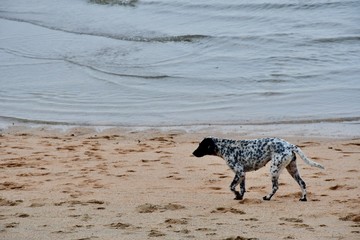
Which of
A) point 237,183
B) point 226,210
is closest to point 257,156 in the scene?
point 237,183

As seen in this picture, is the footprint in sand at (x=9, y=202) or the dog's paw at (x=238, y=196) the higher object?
the dog's paw at (x=238, y=196)

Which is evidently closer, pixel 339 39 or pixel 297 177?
pixel 297 177

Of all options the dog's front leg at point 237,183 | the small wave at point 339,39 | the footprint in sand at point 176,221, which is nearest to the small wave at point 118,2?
the small wave at point 339,39

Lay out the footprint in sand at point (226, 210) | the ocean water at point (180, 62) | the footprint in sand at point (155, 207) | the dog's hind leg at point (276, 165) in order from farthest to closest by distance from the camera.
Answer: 1. the ocean water at point (180, 62)
2. the dog's hind leg at point (276, 165)
3. the footprint in sand at point (155, 207)
4. the footprint in sand at point (226, 210)

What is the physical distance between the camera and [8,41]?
80.6 ft

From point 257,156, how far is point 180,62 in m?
12.2

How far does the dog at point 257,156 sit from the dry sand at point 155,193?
9.7 inches

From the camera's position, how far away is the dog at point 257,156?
8.80 m

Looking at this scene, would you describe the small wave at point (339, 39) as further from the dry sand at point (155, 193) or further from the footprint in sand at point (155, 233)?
the footprint in sand at point (155, 233)

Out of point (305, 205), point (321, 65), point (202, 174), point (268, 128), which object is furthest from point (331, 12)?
point (305, 205)

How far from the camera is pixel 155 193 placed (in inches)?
374

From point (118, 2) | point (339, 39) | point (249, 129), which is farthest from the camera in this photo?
point (118, 2)

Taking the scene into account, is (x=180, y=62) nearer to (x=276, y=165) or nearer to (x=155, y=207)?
(x=276, y=165)

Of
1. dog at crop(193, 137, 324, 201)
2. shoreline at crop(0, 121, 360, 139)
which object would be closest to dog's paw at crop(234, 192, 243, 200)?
dog at crop(193, 137, 324, 201)
